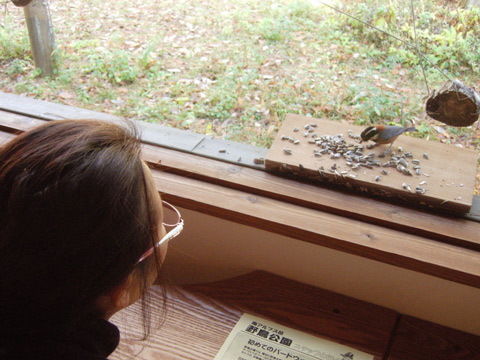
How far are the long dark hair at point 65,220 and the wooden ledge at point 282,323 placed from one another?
51 centimetres

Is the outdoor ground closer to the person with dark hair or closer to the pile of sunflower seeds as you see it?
the pile of sunflower seeds

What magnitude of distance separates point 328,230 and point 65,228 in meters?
0.72

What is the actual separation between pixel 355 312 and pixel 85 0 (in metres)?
1.62

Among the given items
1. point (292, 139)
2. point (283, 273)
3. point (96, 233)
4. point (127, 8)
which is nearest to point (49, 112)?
point (127, 8)

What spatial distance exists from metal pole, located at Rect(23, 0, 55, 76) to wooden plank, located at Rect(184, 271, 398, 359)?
3.64 ft

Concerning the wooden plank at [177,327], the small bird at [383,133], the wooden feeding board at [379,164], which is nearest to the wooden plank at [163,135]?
the wooden feeding board at [379,164]

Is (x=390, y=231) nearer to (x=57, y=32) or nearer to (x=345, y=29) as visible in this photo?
(x=345, y=29)

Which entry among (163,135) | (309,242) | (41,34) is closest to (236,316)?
(309,242)

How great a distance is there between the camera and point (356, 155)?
1.28 metres

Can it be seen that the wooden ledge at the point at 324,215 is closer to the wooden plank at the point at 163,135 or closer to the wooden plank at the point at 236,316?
the wooden plank at the point at 163,135

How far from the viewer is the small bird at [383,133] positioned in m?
1.23

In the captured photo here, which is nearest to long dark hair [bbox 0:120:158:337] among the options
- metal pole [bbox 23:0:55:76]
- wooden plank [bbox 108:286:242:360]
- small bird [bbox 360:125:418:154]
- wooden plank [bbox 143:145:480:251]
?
wooden plank [bbox 108:286:242:360]

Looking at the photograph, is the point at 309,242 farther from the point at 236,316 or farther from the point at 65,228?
the point at 65,228

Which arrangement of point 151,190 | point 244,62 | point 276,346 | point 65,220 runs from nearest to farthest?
point 65,220 < point 151,190 < point 276,346 < point 244,62
